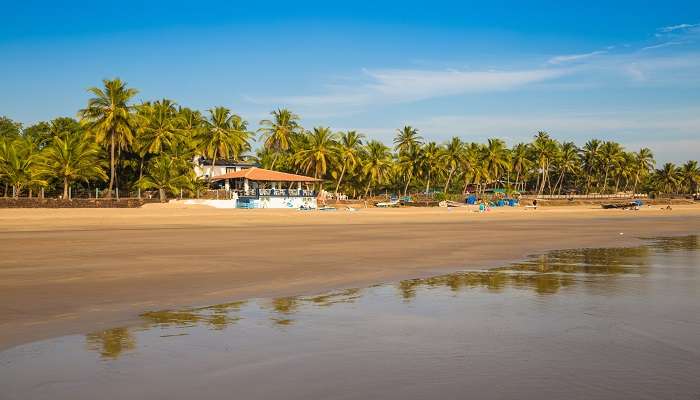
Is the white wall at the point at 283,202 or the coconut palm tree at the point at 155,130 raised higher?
the coconut palm tree at the point at 155,130

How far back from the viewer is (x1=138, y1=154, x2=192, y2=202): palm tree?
6316 centimetres

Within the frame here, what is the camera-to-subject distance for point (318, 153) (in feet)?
278

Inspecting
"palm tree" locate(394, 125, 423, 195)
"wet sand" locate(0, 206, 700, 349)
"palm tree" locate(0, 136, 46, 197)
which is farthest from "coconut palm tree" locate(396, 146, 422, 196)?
"wet sand" locate(0, 206, 700, 349)

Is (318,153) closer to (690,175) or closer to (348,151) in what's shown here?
(348,151)

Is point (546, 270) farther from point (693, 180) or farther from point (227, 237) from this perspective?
point (693, 180)

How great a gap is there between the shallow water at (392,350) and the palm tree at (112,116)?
5555cm

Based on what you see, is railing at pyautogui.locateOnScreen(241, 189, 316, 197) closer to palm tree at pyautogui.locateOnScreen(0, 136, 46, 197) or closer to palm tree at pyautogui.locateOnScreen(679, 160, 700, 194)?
palm tree at pyautogui.locateOnScreen(0, 136, 46, 197)

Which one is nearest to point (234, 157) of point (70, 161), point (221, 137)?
point (221, 137)

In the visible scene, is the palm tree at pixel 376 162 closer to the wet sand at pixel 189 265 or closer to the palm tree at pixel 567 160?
the palm tree at pixel 567 160

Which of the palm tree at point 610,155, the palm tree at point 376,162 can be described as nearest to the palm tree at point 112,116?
the palm tree at point 376,162

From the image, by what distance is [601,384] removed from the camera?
6.68m

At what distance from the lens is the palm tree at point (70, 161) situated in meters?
58.6

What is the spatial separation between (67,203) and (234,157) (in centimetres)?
3171

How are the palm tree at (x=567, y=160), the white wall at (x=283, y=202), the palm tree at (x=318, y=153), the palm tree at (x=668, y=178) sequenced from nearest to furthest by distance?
the white wall at (x=283, y=202)
the palm tree at (x=318, y=153)
the palm tree at (x=567, y=160)
the palm tree at (x=668, y=178)
